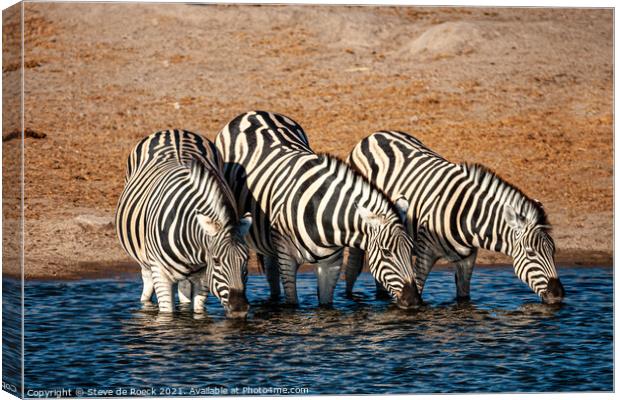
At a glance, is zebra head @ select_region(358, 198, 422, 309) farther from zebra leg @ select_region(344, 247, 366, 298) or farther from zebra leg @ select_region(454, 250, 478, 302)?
zebra leg @ select_region(344, 247, 366, 298)

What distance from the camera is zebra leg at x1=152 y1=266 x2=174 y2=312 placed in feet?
49.9

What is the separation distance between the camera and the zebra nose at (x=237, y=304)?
1443 centimetres

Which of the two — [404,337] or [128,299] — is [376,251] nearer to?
[404,337]

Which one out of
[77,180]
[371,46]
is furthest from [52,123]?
[371,46]

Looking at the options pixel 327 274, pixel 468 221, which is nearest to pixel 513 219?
pixel 468 221

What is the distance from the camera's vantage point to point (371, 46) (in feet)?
79.2

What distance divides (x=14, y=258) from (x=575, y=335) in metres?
6.19

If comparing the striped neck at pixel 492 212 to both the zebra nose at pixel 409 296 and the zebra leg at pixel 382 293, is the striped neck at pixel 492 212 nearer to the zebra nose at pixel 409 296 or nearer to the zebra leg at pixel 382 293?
the zebra nose at pixel 409 296

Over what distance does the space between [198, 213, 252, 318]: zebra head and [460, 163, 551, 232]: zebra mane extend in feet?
10.7

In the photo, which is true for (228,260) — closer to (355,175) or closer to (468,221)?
(355,175)

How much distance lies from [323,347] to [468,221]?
2.55 meters

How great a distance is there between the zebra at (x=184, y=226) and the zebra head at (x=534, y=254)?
3.32 metres

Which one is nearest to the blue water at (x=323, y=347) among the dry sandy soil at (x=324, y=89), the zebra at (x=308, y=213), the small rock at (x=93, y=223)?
the zebra at (x=308, y=213)

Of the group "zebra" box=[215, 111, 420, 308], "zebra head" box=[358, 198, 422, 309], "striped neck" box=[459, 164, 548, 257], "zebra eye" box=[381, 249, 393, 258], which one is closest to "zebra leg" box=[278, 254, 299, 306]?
"zebra" box=[215, 111, 420, 308]
